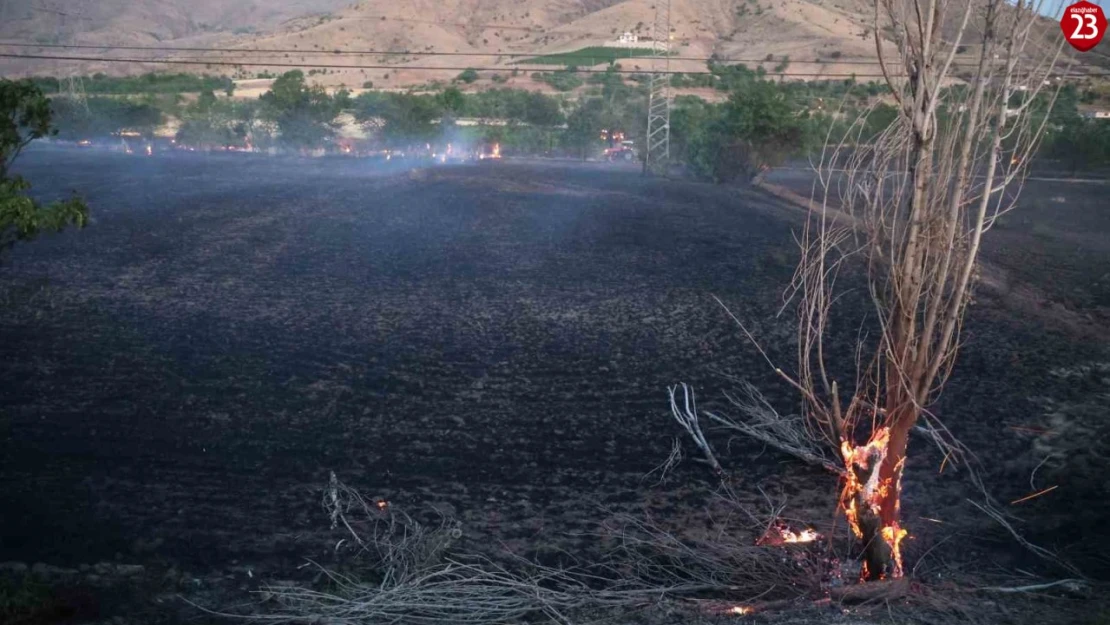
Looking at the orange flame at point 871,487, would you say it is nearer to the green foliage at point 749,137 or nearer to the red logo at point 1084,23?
the red logo at point 1084,23

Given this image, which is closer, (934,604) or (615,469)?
(934,604)

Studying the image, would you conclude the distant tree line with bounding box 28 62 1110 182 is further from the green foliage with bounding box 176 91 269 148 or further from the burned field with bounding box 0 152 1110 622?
the burned field with bounding box 0 152 1110 622

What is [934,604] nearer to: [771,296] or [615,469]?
[615,469]

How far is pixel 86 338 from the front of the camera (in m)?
12.1

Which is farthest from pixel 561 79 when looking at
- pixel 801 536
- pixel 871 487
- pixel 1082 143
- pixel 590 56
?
pixel 871 487

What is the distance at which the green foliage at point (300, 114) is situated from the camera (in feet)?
153

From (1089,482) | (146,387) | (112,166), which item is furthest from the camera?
(112,166)

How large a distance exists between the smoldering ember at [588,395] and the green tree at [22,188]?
3cm

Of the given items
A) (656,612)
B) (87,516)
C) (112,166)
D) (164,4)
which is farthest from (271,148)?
(164,4)

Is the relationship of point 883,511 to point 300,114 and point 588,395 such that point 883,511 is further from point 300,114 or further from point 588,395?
point 300,114

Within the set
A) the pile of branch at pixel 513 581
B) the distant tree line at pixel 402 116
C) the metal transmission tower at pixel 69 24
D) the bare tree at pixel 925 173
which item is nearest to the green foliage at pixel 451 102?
the distant tree line at pixel 402 116

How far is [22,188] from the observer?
7.09 meters

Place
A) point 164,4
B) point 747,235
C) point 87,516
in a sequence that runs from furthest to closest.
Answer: point 164,4, point 747,235, point 87,516

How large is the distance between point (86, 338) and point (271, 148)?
38.4 metres
